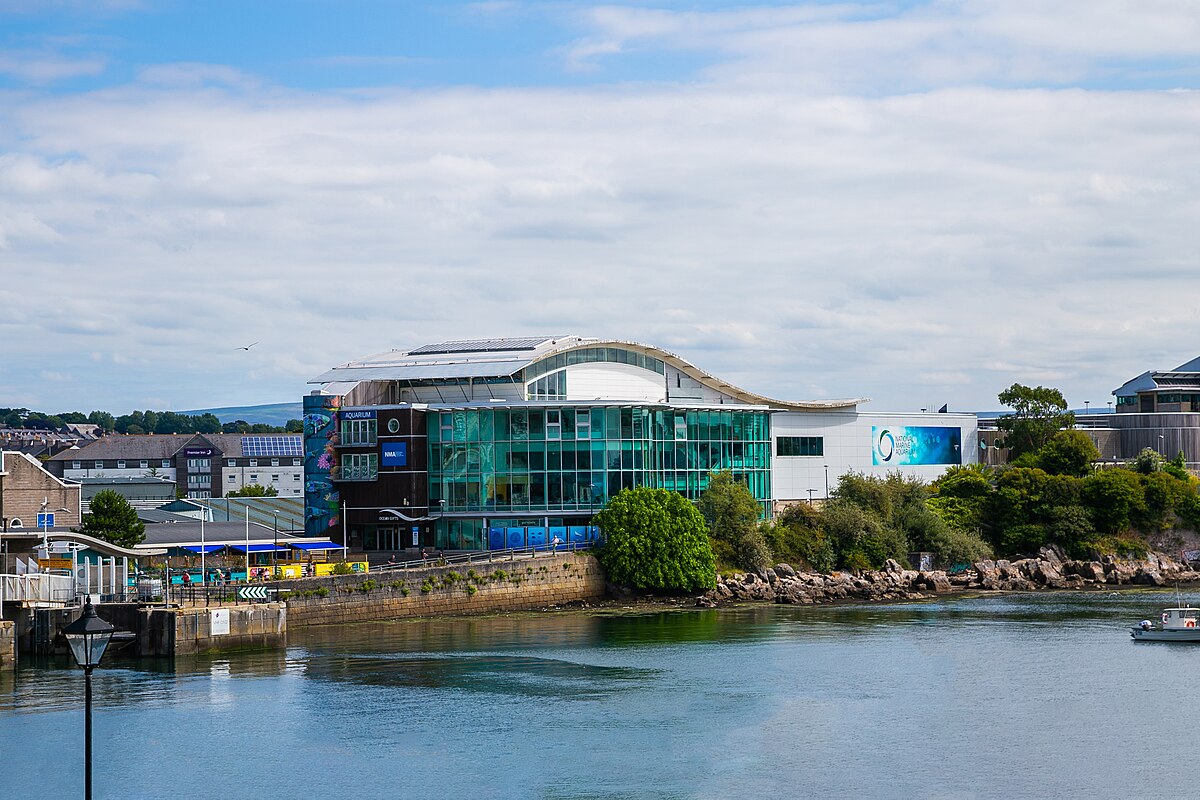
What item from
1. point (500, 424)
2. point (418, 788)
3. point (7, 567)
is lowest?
point (418, 788)

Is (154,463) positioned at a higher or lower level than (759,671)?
higher

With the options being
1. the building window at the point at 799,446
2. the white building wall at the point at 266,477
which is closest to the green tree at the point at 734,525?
the building window at the point at 799,446

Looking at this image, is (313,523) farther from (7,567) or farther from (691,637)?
(691,637)

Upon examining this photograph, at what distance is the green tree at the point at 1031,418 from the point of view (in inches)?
5236

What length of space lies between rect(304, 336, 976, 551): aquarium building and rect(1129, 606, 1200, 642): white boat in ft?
106

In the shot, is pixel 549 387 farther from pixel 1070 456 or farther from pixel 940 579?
pixel 1070 456

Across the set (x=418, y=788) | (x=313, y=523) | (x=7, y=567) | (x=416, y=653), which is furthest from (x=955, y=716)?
(x=313, y=523)

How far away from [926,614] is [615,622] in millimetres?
16534

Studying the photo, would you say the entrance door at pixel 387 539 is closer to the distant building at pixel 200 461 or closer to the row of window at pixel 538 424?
the row of window at pixel 538 424

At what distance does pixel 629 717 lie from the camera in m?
51.9

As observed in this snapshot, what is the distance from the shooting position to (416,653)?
6594 centimetres

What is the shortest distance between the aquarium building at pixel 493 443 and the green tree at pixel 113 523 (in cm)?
1102

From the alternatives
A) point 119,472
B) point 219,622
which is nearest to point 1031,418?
point 219,622

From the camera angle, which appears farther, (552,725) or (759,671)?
(759,671)
